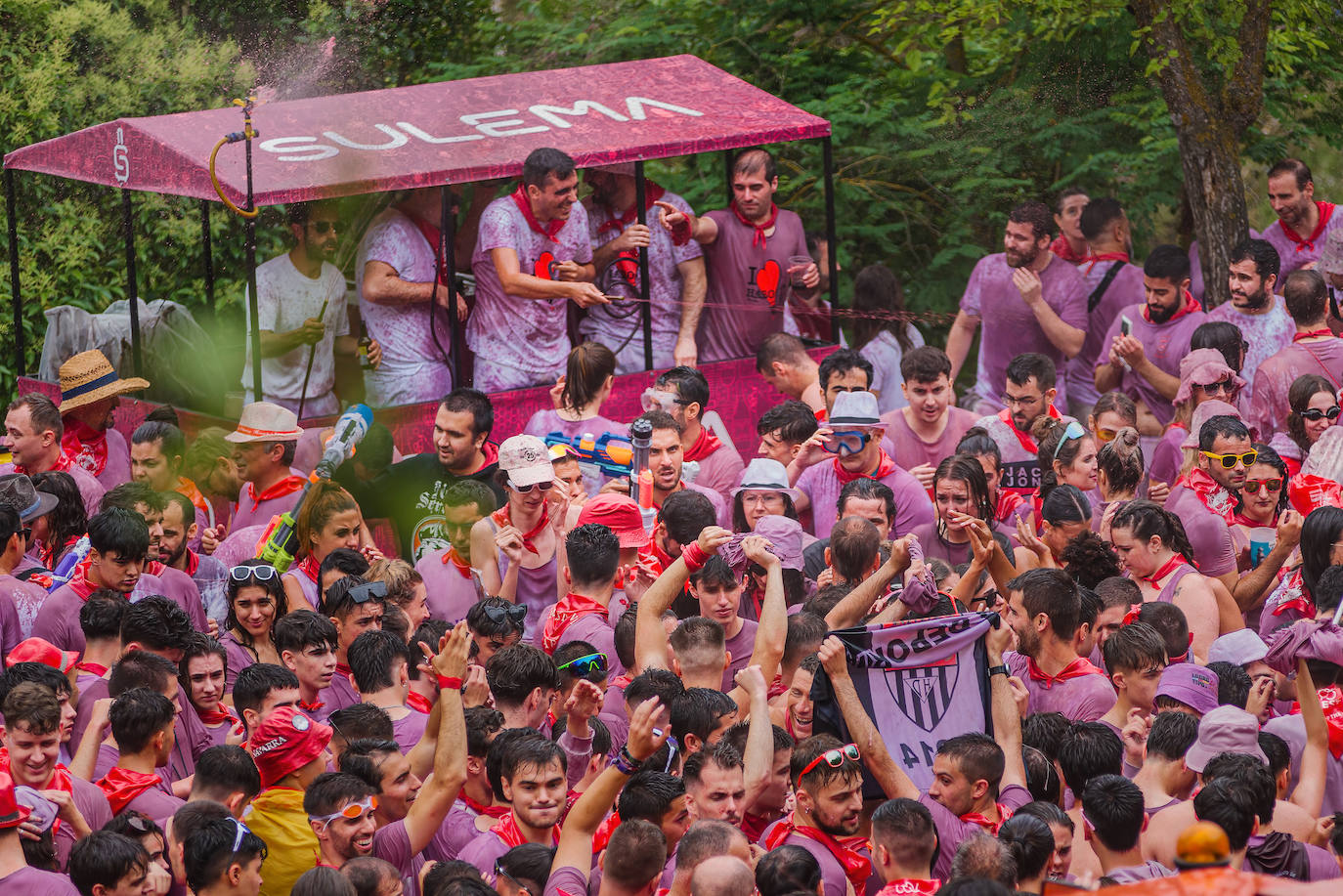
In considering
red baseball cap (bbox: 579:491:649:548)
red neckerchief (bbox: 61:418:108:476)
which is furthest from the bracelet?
red neckerchief (bbox: 61:418:108:476)

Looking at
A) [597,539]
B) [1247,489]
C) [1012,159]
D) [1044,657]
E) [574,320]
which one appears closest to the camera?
[1044,657]

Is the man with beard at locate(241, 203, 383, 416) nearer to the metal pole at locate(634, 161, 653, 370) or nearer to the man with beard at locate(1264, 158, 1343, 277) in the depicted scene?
the metal pole at locate(634, 161, 653, 370)

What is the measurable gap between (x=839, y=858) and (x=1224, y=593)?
112 inches

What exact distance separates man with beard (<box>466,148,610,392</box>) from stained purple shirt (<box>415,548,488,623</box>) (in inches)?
97.7

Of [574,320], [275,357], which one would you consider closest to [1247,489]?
[574,320]

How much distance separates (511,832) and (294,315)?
5.37m

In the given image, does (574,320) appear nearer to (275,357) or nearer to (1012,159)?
(275,357)

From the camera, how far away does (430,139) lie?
10.9 meters

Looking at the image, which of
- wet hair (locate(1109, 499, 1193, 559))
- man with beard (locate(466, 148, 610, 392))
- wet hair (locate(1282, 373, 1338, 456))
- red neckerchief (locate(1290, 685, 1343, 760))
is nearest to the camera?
red neckerchief (locate(1290, 685, 1343, 760))

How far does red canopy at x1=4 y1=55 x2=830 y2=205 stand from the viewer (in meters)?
10.2

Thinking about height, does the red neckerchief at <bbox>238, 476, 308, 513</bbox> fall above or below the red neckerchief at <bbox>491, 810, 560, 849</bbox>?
above

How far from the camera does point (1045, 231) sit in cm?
1105

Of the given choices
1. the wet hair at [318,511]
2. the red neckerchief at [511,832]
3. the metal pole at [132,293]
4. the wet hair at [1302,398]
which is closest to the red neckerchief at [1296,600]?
the wet hair at [1302,398]

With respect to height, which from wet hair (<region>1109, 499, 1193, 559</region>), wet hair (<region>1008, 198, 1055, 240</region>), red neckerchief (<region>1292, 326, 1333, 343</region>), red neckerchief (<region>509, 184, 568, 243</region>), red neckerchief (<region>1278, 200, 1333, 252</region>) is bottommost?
wet hair (<region>1109, 499, 1193, 559</region>)
